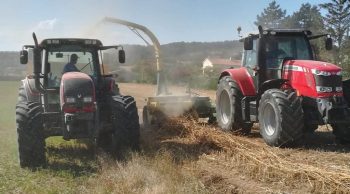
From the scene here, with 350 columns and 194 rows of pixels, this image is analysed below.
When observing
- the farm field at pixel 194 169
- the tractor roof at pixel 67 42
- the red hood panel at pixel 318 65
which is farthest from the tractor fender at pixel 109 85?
the red hood panel at pixel 318 65

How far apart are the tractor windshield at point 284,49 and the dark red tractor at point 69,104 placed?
3.25 metres

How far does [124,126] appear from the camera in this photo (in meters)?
9.07

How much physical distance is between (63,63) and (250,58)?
13.7 ft

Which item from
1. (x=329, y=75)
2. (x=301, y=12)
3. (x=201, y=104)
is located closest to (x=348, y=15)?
(x=301, y=12)

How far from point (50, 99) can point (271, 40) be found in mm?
4786

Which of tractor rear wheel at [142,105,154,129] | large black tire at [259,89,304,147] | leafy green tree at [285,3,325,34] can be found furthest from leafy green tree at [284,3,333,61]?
large black tire at [259,89,304,147]

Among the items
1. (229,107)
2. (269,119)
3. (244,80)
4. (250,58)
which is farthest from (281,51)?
(229,107)

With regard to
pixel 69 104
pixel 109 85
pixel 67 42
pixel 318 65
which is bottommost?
pixel 69 104

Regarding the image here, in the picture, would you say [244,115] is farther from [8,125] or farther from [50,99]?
[8,125]

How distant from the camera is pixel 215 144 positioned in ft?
31.9

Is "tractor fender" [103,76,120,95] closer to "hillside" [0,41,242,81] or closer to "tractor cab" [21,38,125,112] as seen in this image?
"tractor cab" [21,38,125,112]

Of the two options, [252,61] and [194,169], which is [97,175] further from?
[252,61]

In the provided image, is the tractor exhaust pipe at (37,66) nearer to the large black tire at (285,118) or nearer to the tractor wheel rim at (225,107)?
the large black tire at (285,118)

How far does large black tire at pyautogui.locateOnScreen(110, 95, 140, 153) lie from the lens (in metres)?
9.07
